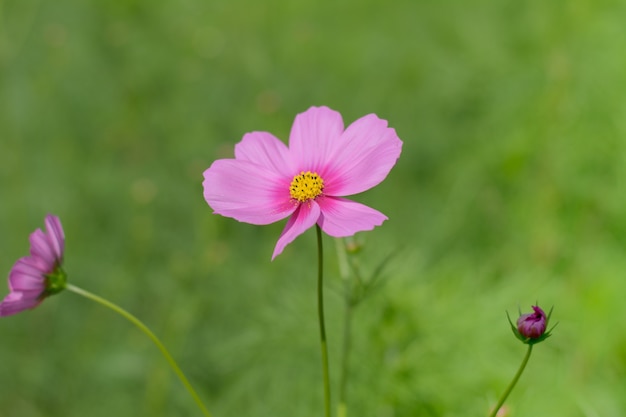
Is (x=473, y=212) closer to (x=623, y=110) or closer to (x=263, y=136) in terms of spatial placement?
(x=623, y=110)

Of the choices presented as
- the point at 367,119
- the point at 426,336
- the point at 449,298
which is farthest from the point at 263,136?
the point at 449,298

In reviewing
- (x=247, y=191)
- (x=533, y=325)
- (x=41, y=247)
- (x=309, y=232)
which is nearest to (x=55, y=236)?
(x=41, y=247)

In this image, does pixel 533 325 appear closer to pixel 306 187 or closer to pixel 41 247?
pixel 306 187

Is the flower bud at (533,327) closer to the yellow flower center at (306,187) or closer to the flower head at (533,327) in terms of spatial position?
the flower head at (533,327)

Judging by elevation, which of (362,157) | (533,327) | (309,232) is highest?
(309,232)

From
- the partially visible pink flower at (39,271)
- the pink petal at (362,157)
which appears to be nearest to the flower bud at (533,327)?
the pink petal at (362,157)

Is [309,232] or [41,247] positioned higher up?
[309,232]

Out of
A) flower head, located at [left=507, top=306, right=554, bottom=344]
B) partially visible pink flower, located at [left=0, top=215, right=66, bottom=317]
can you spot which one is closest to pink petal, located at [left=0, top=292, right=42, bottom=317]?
partially visible pink flower, located at [left=0, top=215, right=66, bottom=317]

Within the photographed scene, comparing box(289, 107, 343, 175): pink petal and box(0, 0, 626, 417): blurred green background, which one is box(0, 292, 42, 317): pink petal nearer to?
box(289, 107, 343, 175): pink petal
